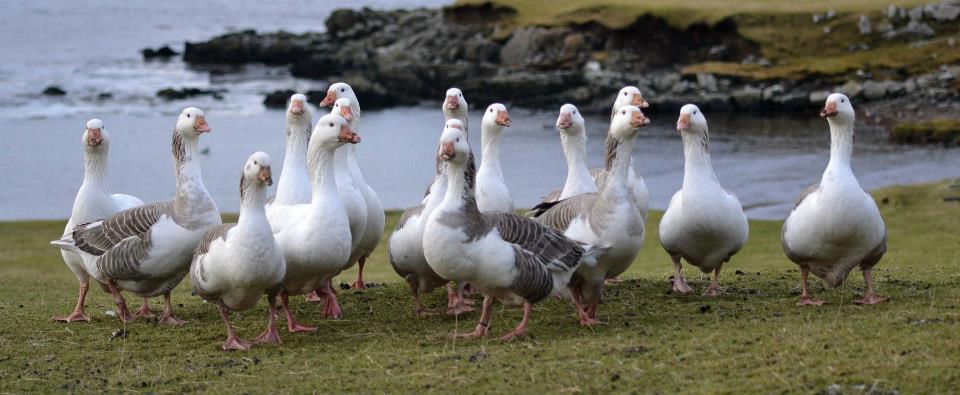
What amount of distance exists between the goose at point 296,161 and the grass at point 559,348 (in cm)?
134

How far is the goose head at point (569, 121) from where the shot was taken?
47.0 ft

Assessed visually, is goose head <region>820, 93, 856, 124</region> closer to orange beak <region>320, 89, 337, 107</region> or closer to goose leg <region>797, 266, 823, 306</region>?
goose leg <region>797, 266, 823, 306</region>

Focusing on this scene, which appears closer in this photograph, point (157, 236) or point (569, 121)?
point (157, 236)

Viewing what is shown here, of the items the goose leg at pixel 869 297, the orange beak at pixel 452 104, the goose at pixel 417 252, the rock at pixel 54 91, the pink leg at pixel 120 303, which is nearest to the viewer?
the goose leg at pixel 869 297

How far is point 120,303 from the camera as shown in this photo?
520 inches

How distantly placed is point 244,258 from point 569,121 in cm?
495

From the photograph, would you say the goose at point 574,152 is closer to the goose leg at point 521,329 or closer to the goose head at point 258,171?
the goose leg at point 521,329

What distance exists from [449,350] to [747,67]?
53.2m

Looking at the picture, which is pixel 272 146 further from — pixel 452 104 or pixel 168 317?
pixel 168 317

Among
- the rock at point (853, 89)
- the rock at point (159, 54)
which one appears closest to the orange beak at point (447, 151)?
the rock at point (853, 89)

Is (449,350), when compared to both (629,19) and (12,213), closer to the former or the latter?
(12,213)

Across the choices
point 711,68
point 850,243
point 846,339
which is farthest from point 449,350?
point 711,68

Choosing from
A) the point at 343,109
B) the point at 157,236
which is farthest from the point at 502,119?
the point at 157,236

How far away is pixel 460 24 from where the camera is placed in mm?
76812
